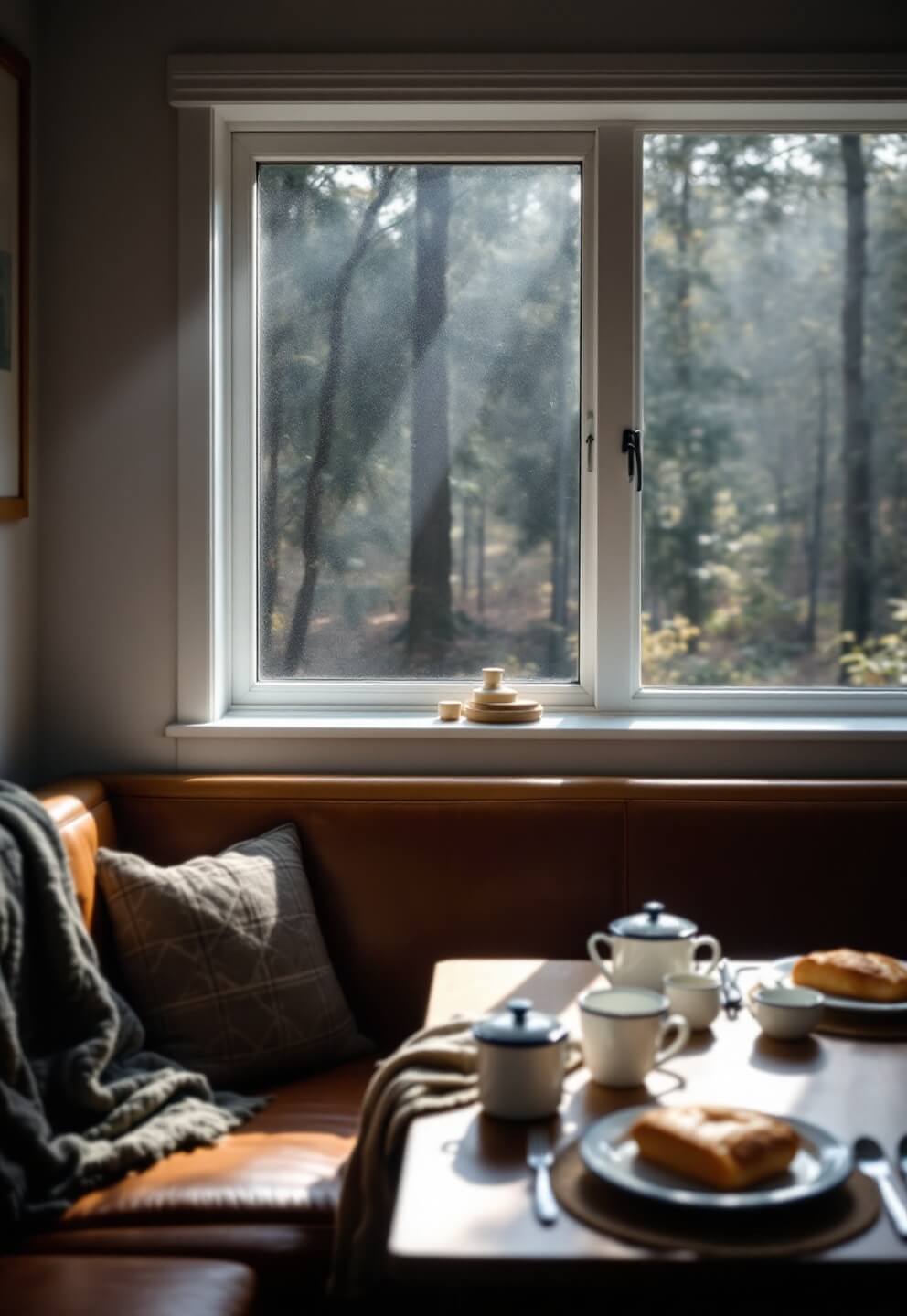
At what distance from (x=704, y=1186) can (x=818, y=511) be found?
9.33 ft

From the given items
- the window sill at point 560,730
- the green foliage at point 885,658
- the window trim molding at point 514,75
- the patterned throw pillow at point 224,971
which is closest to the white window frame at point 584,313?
the window trim molding at point 514,75

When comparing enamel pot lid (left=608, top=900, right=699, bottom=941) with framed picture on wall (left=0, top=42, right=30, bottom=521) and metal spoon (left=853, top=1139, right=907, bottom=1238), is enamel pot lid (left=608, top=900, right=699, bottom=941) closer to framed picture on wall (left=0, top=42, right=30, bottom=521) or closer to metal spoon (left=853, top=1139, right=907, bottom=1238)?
metal spoon (left=853, top=1139, right=907, bottom=1238)

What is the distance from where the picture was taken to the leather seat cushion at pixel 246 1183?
1872 millimetres

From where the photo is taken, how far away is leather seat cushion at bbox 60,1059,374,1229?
1.87 m

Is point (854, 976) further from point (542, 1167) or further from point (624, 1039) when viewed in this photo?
point (542, 1167)

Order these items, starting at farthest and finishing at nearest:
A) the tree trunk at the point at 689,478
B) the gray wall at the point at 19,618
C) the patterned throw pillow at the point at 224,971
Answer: the tree trunk at the point at 689,478 → the gray wall at the point at 19,618 → the patterned throw pillow at the point at 224,971

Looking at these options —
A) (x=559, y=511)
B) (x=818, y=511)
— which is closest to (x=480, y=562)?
(x=559, y=511)

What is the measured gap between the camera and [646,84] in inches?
110

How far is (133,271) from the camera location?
9.36ft

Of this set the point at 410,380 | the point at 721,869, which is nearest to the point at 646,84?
the point at 410,380

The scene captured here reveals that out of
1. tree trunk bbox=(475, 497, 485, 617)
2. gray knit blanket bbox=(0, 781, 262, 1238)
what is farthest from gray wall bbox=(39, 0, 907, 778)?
gray knit blanket bbox=(0, 781, 262, 1238)

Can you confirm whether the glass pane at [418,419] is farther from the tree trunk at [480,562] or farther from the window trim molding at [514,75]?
the window trim molding at [514,75]

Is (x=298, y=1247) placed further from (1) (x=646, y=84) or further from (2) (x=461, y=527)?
(1) (x=646, y=84)

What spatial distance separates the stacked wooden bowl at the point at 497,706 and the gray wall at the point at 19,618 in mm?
894
